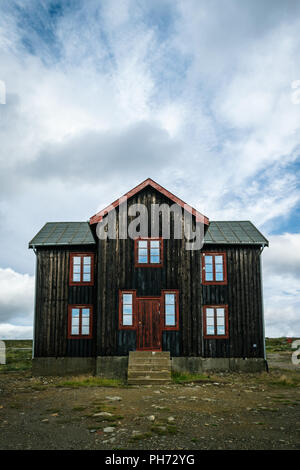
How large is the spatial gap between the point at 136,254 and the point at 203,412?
976 centimetres

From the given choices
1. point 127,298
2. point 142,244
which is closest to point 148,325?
point 127,298

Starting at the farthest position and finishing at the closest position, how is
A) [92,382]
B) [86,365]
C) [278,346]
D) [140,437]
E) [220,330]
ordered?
[278,346], [220,330], [86,365], [92,382], [140,437]

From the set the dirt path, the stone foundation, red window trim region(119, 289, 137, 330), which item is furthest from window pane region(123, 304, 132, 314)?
the dirt path

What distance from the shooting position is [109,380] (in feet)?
60.6

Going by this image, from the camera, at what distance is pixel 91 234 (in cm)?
2398

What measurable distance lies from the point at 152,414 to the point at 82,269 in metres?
12.3

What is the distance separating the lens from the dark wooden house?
19.6 m

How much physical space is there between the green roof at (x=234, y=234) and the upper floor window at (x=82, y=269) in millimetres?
6333

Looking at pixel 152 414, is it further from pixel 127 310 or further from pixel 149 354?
pixel 127 310

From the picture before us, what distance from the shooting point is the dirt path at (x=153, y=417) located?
8648 mm

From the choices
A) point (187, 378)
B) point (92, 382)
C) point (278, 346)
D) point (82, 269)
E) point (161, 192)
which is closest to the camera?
point (92, 382)

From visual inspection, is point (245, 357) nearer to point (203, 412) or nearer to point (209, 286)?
point (209, 286)

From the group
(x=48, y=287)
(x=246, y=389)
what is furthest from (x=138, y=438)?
(x=48, y=287)

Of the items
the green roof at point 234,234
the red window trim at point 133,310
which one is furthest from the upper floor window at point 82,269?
the green roof at point 234,234
